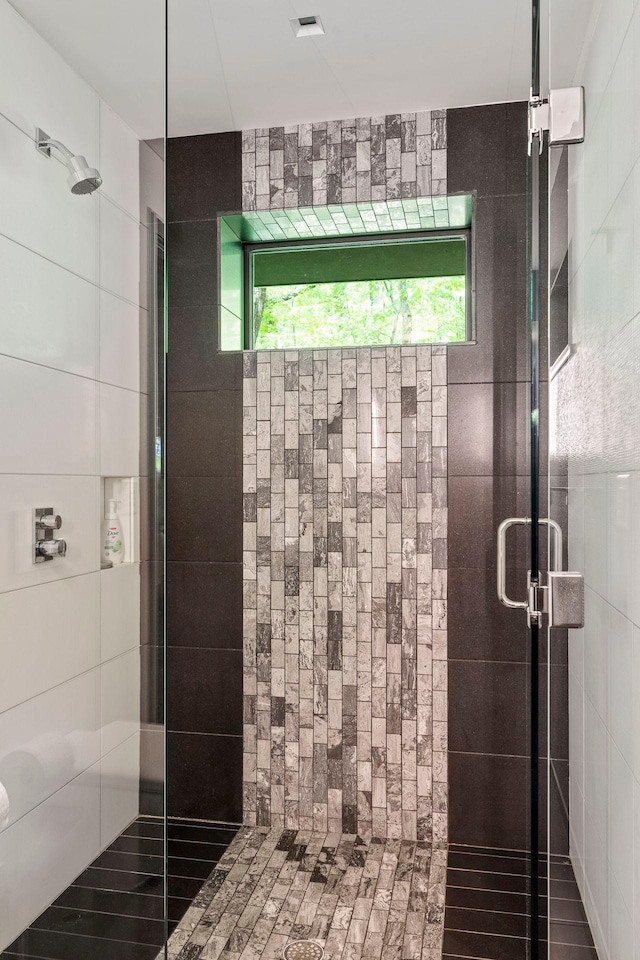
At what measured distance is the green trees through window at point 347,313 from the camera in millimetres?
1810

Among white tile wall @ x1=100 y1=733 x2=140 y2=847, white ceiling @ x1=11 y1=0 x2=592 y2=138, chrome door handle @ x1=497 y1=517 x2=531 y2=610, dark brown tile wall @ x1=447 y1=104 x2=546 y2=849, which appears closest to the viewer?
white tile wall @ x1=100 y1=733 x2=140 y2=847

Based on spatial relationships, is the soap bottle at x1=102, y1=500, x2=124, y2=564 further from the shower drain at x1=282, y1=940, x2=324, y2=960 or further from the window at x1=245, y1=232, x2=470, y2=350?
the shower drain at x1=282, y1=940, x2=324, y2=960

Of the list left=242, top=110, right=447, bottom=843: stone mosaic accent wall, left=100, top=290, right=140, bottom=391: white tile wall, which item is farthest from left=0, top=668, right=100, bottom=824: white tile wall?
left=242, top=110, right=447, bottom=843: stone mosaic accent wall

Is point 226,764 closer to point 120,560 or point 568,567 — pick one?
point 120,560

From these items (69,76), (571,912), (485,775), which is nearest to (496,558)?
(485,775)

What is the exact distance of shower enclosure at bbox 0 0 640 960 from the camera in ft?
3.09

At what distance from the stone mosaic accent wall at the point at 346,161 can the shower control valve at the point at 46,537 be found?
1.16m

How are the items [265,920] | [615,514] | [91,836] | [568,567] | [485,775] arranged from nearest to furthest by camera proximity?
[615,514] < [568,567] < [91,836] < [265,920] < [485,775]

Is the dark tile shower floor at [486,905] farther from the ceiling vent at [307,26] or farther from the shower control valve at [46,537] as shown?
the ceiling vent at [307,26]

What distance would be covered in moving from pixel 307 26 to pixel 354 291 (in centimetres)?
60

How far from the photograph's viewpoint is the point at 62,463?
1.05 meters

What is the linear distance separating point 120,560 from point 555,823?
30.6 inches

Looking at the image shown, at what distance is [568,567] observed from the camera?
969 millimetres

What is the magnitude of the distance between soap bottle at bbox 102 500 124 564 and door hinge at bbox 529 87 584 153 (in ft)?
2.85
